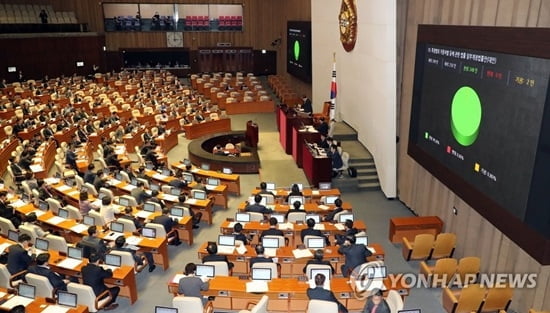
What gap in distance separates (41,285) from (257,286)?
3.97 meters

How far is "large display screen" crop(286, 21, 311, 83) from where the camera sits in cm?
2638

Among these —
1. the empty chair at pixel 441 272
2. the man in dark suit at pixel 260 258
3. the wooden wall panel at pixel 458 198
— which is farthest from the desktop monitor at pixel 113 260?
the wooden wall panel at pixel 458 198

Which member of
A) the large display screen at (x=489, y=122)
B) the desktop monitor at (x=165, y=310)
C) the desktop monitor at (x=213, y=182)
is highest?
the large display screen at (x=489, y=122)

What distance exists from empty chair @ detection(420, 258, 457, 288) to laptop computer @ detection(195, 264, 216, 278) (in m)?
4.56

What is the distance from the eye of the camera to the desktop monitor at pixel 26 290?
8.35 m

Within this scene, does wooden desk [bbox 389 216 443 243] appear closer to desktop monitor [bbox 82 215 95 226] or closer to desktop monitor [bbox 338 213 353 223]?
desktop monitor [bbox 338 213 353 223]

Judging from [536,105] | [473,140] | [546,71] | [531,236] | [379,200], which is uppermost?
[546,71]

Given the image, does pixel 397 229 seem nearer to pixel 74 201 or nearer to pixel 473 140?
pixel 473 140

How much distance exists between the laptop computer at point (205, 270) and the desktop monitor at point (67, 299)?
222cm

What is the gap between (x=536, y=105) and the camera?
7652 millimetres

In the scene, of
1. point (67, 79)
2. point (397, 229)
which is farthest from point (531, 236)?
point (67, 79)

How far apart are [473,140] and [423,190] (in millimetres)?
3639

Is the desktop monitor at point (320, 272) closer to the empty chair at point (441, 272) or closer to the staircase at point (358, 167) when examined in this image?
the empty chair at point (441, 272)

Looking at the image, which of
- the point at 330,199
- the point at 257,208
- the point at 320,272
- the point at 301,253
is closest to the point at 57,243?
the point at 257,208
